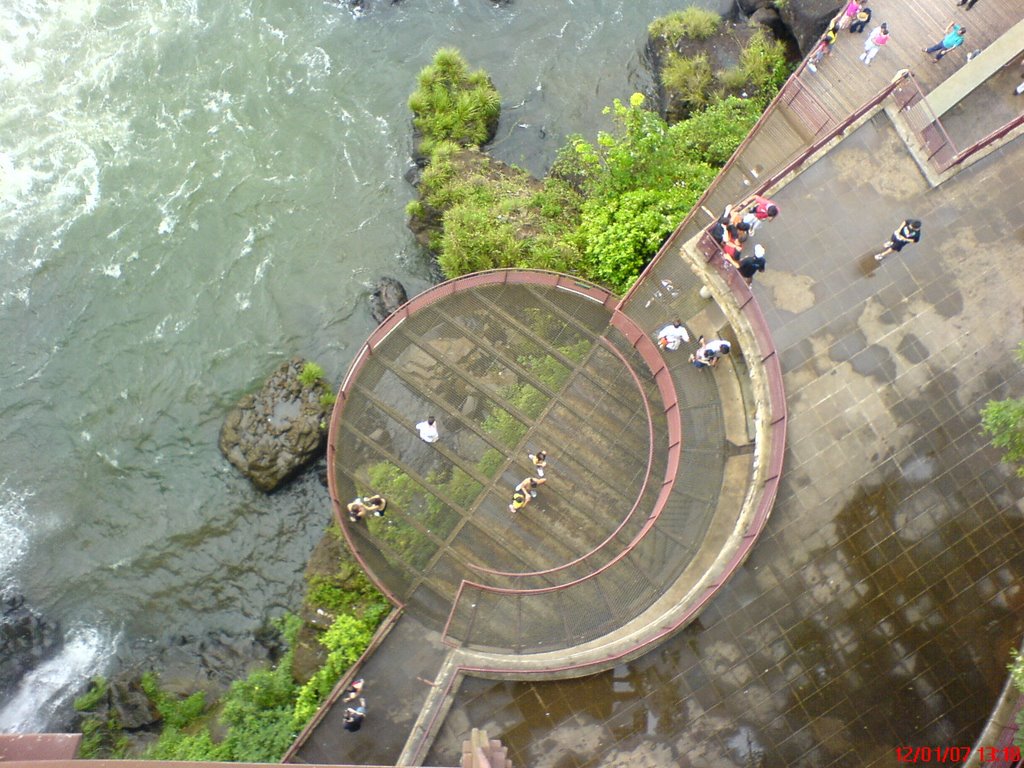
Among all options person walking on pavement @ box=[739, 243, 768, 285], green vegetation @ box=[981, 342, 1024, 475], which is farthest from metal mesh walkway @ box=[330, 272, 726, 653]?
green vegetation @ box=[981, 342, 1024, 475]

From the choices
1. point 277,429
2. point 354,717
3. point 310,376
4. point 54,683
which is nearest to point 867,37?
point 310,376

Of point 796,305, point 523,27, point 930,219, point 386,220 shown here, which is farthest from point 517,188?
point 930,219

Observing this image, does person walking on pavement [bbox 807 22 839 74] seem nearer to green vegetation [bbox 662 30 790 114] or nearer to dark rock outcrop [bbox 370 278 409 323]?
green vegetation [bbox 662 30 790 114]

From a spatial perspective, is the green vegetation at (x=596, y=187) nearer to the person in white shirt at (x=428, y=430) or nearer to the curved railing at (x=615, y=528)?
the person in white shirt at (x=428, y=430)

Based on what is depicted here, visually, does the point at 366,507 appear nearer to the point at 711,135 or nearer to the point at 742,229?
the point at 742,229

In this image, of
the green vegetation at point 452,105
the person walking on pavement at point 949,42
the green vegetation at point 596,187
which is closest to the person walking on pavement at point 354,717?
the green vegetation at point 596,187
